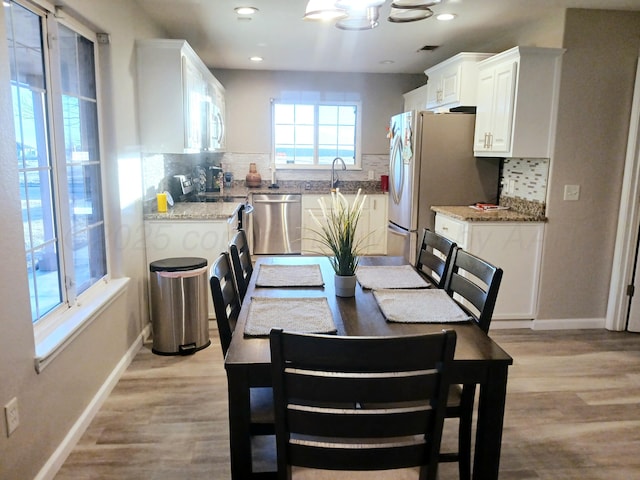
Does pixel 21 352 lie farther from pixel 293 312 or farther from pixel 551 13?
pixel 551 13

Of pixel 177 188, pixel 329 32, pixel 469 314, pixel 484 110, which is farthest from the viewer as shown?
pixel 177 188

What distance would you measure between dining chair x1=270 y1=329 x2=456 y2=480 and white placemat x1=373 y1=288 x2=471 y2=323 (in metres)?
0.51

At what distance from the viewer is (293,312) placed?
183 centimetres

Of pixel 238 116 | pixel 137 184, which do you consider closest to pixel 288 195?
pixel 238 116

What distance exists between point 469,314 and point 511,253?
206 centimetres

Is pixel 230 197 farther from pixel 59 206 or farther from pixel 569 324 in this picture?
pixel 569 324

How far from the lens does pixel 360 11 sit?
2.21 meters

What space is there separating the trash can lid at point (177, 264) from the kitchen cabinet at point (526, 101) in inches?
95.3

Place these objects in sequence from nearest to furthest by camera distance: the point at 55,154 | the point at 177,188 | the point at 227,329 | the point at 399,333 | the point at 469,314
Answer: the point at 399,333, the point at 227,329, the point at 469,314, the point at 55,154, the point at 177,188

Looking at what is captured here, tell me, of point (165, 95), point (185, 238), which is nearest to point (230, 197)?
point (185, 238)

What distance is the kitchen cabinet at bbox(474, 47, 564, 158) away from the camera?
351 cm

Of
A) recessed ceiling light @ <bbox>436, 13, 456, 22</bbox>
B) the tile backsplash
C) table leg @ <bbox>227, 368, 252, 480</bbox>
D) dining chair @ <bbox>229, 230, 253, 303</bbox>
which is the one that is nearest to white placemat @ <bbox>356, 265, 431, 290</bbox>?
dining chair @ <bbox>229, 230, 253, 303</bbox>

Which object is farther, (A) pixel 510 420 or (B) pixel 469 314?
(A) pixel 510 420

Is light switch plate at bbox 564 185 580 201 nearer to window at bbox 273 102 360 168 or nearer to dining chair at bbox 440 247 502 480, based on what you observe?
dining chair at bbox 440 247 502 480
